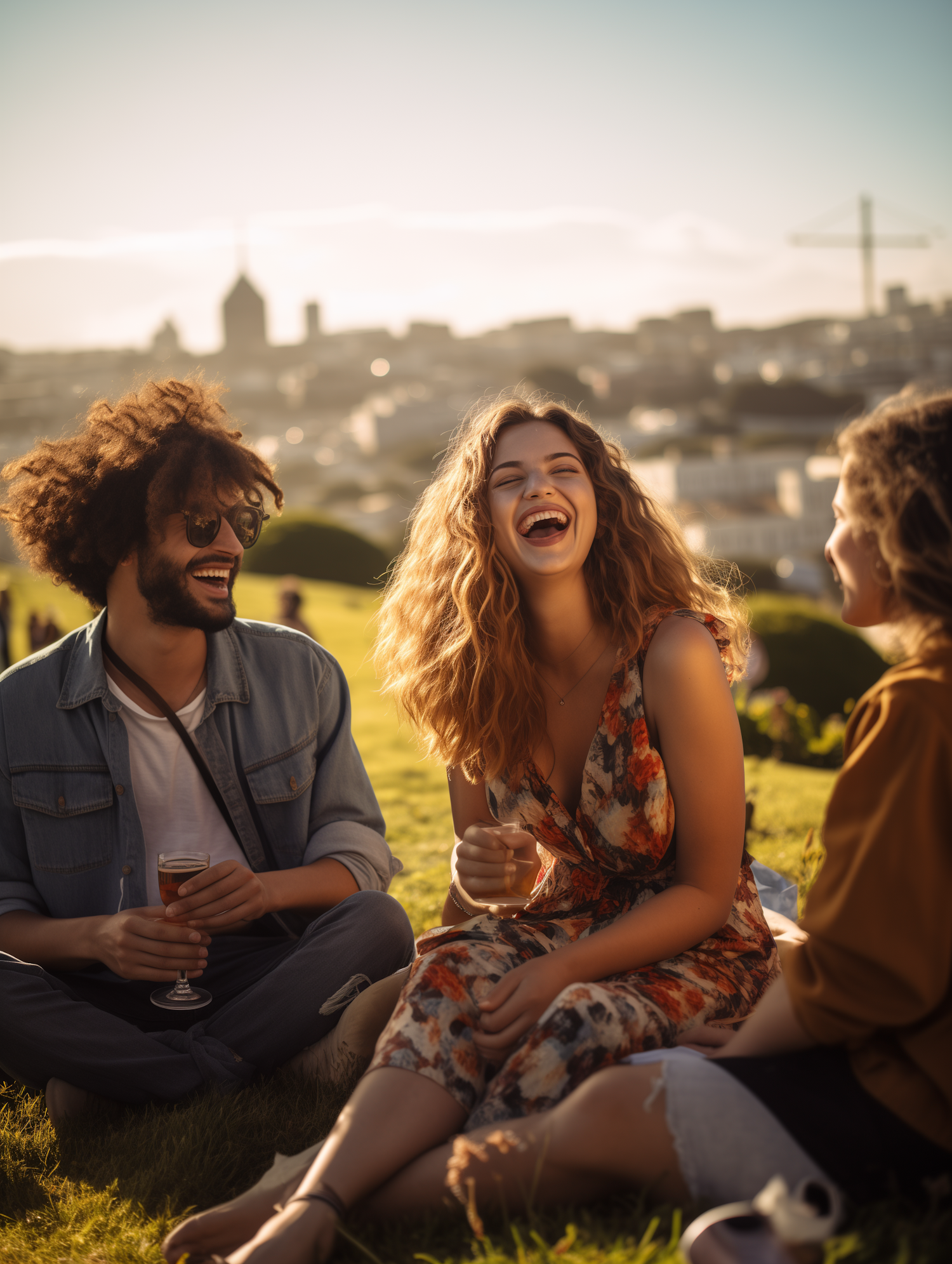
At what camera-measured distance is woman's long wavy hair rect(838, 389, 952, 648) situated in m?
1.74

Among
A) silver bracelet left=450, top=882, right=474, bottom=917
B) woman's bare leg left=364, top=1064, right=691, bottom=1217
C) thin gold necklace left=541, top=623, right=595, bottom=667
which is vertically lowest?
woman's bare leg left=364, top=1064, right=691, bottom=1217

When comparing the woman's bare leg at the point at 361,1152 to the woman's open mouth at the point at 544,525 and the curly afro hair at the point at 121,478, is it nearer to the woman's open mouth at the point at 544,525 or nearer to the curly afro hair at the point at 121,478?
the woman's open mouth at the point at 544,525

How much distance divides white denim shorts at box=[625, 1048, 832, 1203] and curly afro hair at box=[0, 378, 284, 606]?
6.52 ft

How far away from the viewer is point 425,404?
147000 millimetres

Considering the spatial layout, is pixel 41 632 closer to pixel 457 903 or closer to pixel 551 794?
Answer: pixel 457 903

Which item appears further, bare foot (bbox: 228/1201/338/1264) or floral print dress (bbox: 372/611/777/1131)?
floral print dress (bbox: 372/611/777/1131)

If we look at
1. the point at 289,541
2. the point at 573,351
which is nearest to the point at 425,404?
the point at 573,351

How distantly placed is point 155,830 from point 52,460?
1.14 metres

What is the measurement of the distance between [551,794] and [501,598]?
0.50 metres

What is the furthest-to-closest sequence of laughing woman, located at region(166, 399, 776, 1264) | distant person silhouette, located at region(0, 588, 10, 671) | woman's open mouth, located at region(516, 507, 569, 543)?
distant person silhouette, located at region(0, 588, 10, 671), woman's open mouth, located at region(516, 507, 569, 543), laughing woman, located at region(166, 399, 776, 1264)

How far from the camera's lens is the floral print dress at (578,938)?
2006 millimetres

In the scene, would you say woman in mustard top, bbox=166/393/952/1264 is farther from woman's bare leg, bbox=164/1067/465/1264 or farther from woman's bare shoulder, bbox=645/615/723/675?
woman's bare shoulder, bbox=645/615/723/675

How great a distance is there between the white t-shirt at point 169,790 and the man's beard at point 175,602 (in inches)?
9.4

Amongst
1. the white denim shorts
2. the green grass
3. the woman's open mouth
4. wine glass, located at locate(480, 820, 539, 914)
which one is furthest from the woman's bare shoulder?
the white denim shorts
